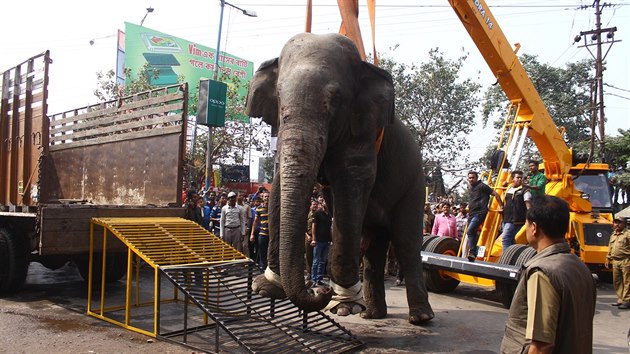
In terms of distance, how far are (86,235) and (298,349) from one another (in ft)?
10.5

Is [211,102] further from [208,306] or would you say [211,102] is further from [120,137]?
[208,306]

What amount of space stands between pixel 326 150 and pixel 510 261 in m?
4.21

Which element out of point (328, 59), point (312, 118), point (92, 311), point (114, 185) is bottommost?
point (92, 311)

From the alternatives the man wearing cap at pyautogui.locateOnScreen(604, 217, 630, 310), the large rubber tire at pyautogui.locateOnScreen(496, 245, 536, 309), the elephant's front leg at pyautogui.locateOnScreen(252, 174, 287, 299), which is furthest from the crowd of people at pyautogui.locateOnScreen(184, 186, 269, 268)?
the man wearing cap at pyautogui.locateOnScreen(604, 217, 630, 310)

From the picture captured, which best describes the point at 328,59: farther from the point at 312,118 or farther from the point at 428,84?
the point at 428,84

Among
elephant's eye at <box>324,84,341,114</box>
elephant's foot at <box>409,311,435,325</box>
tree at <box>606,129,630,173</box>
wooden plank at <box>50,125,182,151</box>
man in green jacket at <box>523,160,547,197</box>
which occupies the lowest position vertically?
elephant's foot at <box>409,311,435,325</box>

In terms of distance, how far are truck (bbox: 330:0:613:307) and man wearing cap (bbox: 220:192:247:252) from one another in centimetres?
385

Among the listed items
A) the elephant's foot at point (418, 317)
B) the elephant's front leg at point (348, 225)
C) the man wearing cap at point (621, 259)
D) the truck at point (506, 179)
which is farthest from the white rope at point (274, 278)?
the man wearing cap at point (621, 259)

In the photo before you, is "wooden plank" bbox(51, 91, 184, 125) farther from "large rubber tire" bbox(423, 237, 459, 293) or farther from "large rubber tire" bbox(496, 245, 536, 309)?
"large rubber tire" bbox(496, 245, 536, 309)

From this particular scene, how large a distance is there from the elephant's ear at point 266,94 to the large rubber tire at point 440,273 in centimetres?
471

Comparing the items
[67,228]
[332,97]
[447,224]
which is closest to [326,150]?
[332,97]

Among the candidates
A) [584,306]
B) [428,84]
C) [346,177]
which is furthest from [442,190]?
[584,306]

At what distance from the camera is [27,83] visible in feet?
26.9

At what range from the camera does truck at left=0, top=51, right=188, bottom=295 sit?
6805mm
